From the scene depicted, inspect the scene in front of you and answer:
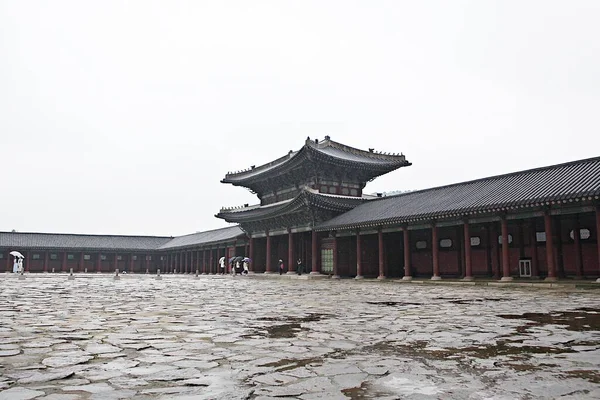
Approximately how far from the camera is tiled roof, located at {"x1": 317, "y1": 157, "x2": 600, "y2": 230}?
19.0 metres

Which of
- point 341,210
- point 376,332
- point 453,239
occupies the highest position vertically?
point 341,210

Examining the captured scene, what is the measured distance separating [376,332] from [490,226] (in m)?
20.7

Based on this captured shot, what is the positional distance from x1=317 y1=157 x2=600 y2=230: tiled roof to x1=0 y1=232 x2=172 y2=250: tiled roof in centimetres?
4432

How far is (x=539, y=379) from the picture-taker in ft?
12.4

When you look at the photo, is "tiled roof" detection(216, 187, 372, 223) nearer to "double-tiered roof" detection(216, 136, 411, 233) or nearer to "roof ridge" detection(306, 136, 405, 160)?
"double-tiered roof" detection(216, 136, 411, 233)

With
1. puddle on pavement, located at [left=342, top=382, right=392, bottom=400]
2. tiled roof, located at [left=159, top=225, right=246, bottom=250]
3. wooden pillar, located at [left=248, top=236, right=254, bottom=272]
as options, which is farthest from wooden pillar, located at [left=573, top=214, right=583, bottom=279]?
tiled roof, located at [left=159, top=225, right=246, bottom=250]

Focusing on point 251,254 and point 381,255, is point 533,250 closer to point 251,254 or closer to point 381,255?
point 381,255

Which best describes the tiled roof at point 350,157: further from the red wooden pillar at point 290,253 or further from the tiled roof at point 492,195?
the tiled roof at point 492,195

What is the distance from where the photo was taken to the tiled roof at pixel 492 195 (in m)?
19.0

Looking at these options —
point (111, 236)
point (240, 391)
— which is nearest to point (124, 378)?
point (240, 391)

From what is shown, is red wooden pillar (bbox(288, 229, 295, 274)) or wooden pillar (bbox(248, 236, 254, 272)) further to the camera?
wooden pillar (bbox(248, 236, 254, 272))

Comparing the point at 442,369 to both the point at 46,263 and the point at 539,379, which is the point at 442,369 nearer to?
the point at 539,379

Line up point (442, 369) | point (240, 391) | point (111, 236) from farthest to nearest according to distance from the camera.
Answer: point (111, 236) < point (442, 369) < point (240, 391)

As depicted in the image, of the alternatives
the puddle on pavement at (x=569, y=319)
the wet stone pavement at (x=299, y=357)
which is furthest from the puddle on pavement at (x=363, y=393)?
the puddle on pavement at (x=569, y=319)
